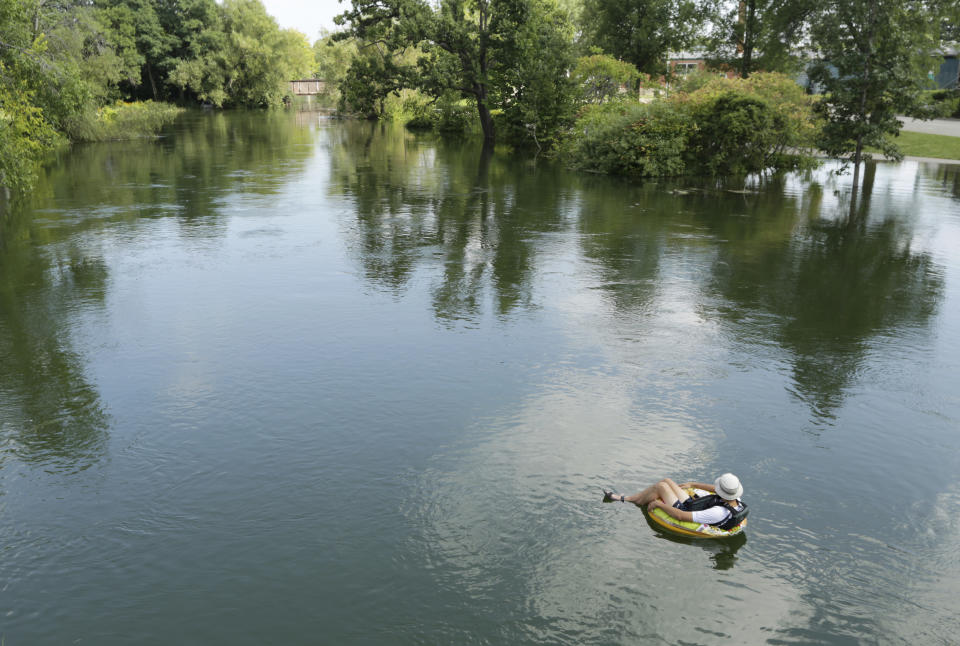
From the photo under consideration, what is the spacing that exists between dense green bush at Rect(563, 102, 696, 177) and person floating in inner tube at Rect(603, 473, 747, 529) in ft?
80.3

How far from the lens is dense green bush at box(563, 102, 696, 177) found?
31.0 m

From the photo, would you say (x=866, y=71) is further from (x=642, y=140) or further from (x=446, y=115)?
(x=446, y=115)

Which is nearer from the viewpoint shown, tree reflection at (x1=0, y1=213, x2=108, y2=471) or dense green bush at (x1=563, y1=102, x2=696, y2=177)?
tree reflection at (x1=0, y1=213, x2=108, y2=471)

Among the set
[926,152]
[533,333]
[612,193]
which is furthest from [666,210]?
[926,152]

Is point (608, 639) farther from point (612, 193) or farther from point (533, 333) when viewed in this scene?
point (612, 193)

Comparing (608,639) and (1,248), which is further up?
(1,248)

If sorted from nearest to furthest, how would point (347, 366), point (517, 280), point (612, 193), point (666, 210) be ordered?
point (347, 366) < point (517, 280) < point (666, 210) < point (612, 193)

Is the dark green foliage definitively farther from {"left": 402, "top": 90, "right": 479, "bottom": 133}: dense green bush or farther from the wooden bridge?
the wooden bridge

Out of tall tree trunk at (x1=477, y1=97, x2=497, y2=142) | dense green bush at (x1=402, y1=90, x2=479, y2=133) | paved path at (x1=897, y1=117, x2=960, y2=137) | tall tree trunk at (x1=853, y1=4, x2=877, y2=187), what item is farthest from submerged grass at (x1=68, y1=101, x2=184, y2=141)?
paved path at (x1=897, y1=117, x2=960, y2=137)

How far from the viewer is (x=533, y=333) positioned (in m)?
13.7

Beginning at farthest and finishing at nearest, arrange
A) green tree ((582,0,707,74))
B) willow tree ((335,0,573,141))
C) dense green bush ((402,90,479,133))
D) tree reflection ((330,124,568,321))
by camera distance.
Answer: dense green bush ((402,90,479,133)) < green tree ((582,0,707,74)) < willow tree ((335,0,573,141)) < tree reflection ((330,124,568,321))

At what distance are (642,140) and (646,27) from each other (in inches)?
660

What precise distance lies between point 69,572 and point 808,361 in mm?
10873

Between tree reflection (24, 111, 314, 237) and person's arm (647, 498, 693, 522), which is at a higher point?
tree reflection (24, 111, 314, 237)
